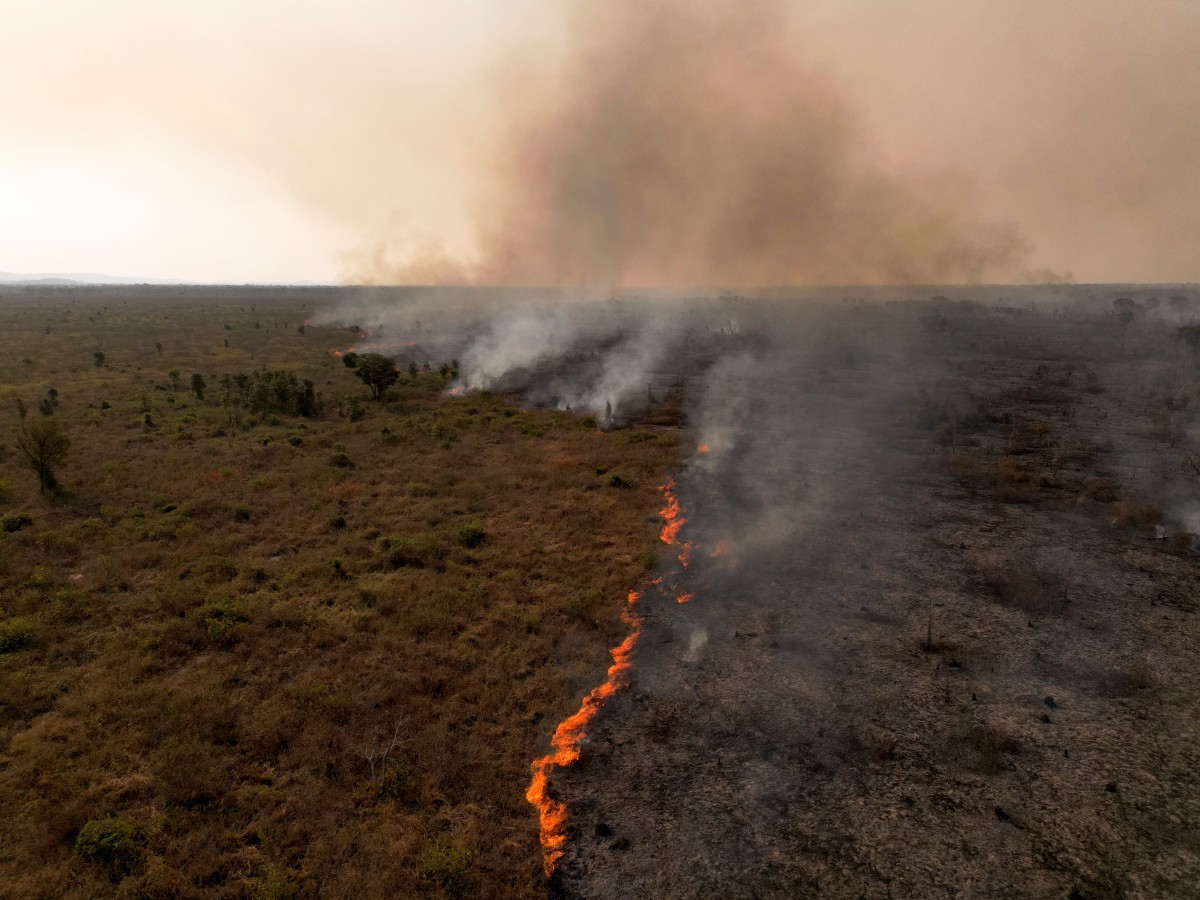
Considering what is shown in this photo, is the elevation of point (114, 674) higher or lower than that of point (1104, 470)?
lower

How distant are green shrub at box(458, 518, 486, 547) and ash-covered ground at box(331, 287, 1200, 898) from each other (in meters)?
7.37

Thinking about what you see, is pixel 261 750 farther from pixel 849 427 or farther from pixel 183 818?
pixel 849 427

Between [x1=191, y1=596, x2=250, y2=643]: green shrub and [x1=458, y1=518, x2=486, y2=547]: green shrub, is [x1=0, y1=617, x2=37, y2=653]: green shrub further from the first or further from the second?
[x1=458, y1=518, x2=486, y2=547]: green shrub

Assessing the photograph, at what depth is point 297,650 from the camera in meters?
15.5

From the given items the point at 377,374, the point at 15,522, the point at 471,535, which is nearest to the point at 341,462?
the point at 471,535

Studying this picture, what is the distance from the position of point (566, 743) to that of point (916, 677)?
8.56 metres

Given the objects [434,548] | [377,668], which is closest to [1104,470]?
[434,548]

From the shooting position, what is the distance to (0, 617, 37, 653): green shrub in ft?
48.9

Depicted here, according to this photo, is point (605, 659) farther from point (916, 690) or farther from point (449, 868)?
point (916, 690)

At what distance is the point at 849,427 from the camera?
1426 inches

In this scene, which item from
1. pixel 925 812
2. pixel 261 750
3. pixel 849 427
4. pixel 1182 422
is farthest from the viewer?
pixel 849 427

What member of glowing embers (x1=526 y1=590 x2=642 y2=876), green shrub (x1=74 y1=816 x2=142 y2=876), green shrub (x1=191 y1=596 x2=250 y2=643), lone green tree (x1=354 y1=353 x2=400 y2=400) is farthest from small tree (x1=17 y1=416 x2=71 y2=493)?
glowing embers (x1=526 y1=590 x2=642 y2=876)

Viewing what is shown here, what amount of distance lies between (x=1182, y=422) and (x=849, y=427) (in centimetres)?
1811

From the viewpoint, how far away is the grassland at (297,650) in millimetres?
10102
